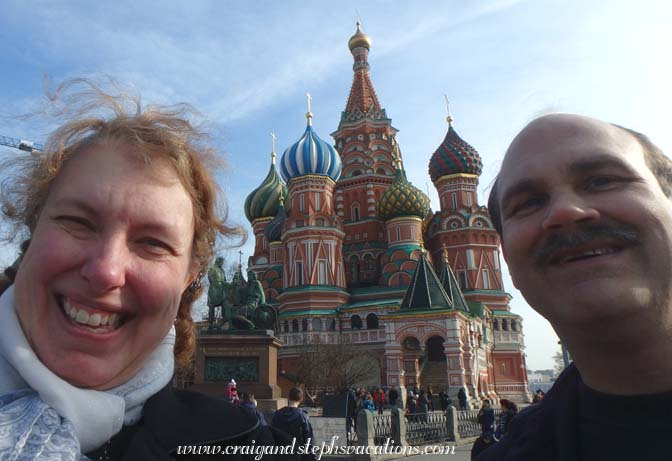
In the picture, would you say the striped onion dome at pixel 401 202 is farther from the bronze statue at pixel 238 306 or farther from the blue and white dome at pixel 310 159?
the bronze statue at pixel 238 306

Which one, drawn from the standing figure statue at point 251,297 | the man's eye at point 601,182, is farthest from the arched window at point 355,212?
the man's eye at point 601,182

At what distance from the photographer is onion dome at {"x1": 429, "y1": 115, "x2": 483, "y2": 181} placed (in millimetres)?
40219

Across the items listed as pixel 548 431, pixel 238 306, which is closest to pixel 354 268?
pixel 238 306

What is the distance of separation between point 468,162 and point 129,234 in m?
40.7

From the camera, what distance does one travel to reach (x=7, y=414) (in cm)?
137

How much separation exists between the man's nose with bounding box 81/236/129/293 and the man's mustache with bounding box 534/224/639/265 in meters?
1.39

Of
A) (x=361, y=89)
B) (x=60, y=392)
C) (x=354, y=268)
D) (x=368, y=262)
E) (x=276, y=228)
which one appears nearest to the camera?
(x=60, y=392)

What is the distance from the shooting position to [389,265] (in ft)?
116

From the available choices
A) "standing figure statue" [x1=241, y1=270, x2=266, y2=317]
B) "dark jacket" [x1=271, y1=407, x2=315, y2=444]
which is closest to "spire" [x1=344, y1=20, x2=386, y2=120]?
"standing figure statue" [x1=241, y1=270, x2=266, y2=317]

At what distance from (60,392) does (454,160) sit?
40.7 metres

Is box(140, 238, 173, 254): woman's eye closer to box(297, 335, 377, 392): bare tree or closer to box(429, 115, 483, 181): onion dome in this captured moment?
box(297, 335, 377, 392): bare tree

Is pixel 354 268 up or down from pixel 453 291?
up

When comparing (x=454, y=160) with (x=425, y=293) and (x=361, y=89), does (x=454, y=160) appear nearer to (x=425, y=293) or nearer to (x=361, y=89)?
(x=361, y=89)

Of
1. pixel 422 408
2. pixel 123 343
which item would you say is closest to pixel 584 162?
pixel 123 343
